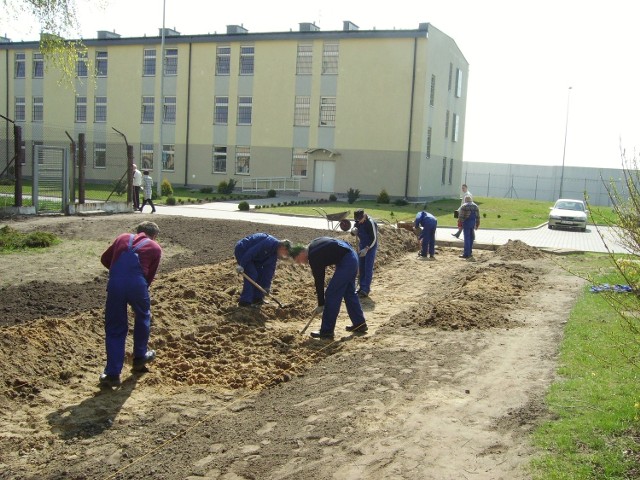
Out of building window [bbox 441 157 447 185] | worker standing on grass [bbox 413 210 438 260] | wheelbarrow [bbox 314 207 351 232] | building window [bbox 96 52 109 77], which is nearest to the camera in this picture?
wheelbarrow [bbox 314 207 351 232]

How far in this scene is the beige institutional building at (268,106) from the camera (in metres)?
38.3

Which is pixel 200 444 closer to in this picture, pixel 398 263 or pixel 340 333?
pixel 340 333

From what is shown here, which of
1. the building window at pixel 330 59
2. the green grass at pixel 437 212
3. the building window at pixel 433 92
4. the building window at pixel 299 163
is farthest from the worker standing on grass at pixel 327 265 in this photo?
the building window at pixel 433 92

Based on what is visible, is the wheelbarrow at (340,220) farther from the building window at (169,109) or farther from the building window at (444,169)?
the building window at (169,109)

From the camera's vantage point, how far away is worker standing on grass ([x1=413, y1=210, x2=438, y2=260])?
1869cm

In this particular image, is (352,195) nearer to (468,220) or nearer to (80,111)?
(468,220)

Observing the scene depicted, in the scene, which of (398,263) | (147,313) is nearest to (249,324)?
(147,313)

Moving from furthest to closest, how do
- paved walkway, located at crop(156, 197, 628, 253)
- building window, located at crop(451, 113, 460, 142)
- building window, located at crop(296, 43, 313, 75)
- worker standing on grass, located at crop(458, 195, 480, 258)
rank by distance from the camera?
building window, located at crop(451, 113, 460, 142), building window, located at crop(296, 43, 313, 75), paved walkway, located at crop(156, 197, 628, 253), worker standing on grass, located at crop(458, 195, 480, 258)

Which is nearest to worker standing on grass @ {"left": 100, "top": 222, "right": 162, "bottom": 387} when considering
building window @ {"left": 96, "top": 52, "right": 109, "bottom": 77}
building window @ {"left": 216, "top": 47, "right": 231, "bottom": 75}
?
building window @ {"left": 216, "top": 47, "right": 231, "bottom": 75}

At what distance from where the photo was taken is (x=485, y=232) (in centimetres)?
2566

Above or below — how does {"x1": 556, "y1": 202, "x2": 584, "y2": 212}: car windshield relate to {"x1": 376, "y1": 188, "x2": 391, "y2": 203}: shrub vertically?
above

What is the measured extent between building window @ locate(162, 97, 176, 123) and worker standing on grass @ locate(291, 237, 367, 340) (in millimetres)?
35272

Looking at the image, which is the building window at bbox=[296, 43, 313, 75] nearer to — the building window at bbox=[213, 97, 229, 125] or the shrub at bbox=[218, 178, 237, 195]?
the building window at bbox=[213, 97, 229, 125]

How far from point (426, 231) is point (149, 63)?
2966 cm
